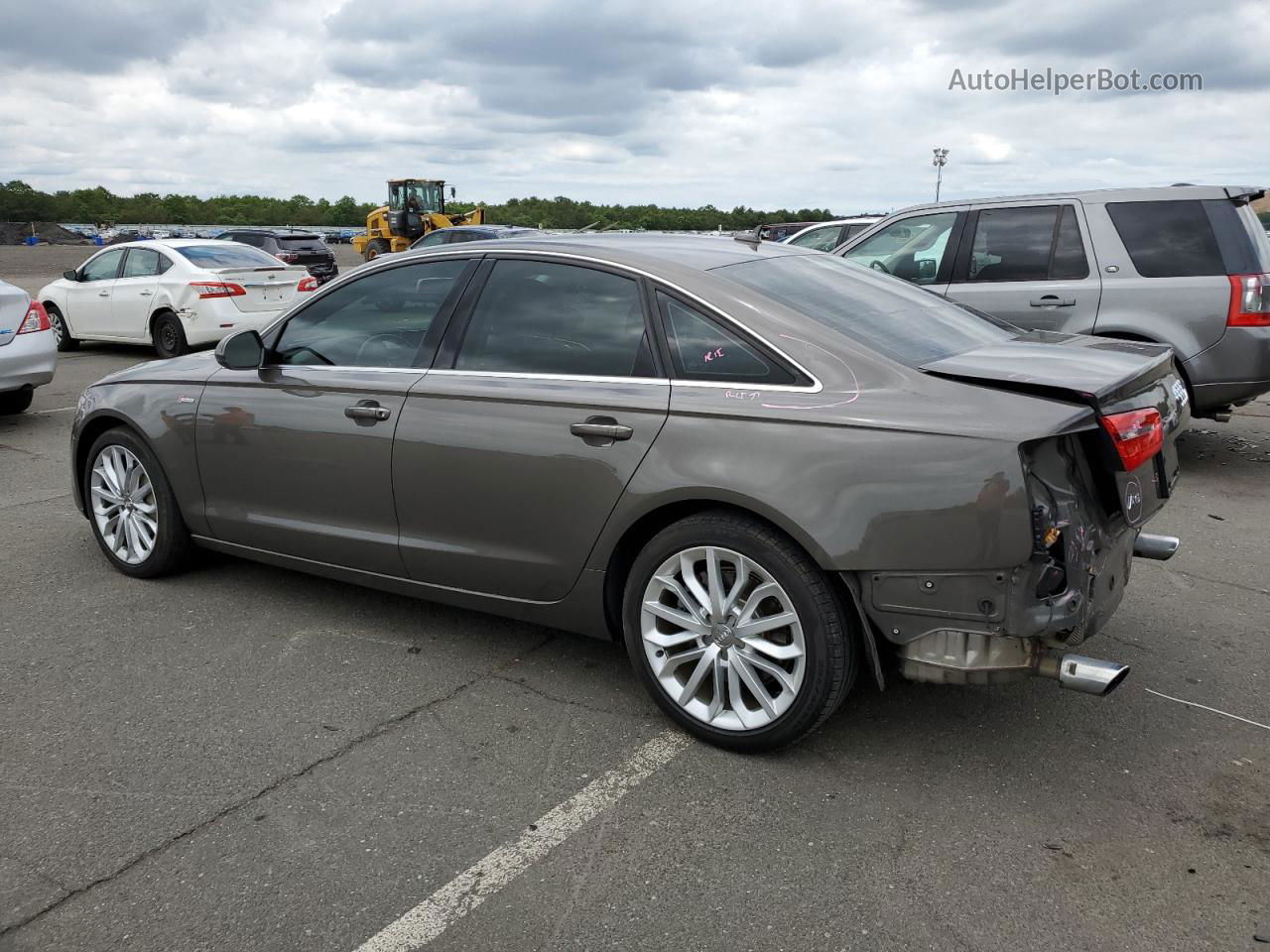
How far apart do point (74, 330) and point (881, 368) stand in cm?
1419

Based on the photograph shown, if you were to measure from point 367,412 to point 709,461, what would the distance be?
59.9 inches

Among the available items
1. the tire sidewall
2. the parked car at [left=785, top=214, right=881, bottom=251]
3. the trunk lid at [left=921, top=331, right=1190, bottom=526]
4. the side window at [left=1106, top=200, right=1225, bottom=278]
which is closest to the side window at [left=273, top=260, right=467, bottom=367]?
the trunk lid at [left=921, top=331, right=1190, bottom=526]

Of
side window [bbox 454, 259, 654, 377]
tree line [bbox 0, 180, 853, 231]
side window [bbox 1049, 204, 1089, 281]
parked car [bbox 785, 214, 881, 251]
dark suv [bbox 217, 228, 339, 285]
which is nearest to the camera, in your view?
side window [bbox 454, 259, 654, 377]

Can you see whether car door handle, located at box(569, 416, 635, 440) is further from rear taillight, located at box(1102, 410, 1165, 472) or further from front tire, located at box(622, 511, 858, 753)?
rear taillight, located at box(1102, 410, 1165, 472)

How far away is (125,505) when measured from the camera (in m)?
5.23

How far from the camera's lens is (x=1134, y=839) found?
3.03 m

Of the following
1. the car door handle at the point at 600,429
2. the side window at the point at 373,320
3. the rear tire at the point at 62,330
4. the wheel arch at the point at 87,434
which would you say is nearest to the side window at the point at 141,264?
the rear tire at the point at 62,330

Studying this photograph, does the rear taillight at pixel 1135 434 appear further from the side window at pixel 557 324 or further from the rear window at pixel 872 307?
the side window at pixel 557 324

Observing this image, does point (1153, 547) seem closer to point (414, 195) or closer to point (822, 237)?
point (822, 237)

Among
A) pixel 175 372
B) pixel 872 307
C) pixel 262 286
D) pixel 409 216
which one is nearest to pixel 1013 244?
pixel 872 307

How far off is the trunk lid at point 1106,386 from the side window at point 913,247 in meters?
4.63

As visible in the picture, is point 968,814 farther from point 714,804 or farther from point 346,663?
point 346,663

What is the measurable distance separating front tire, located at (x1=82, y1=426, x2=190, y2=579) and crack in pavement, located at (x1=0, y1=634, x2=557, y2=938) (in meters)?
1.83

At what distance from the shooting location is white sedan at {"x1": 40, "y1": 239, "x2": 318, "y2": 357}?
43.3 feet
